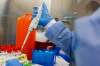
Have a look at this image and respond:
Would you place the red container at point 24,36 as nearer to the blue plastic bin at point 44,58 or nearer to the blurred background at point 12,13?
the blue plastic bin at point 44,58

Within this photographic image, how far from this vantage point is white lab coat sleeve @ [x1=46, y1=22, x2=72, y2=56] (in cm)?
103

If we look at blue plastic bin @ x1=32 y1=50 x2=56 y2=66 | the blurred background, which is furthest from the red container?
the blurred background

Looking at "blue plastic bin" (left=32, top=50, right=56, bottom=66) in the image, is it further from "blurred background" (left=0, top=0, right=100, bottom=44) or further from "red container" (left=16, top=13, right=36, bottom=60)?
"blurred background" (left=0, top=0, right=100, bottom=44)

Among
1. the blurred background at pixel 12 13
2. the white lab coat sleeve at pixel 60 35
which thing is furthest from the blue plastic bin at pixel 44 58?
the blurred background at pixel 12 13

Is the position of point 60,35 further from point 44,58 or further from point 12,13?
point 12,13

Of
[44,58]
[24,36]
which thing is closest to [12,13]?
[24,36]

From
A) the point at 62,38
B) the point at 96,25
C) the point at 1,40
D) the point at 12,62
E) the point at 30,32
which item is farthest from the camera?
the point at 1,40

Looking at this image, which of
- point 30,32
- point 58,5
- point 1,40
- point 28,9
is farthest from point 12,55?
point 58,5

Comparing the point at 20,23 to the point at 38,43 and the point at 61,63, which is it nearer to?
the point at 38,43

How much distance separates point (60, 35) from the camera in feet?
3.52

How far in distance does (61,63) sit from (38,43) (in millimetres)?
229

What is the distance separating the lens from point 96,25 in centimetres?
68

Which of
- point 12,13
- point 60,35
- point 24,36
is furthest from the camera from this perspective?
point 12,13

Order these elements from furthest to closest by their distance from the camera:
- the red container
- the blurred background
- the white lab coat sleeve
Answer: the blurred background → the red container → the white lab coat sleeve
